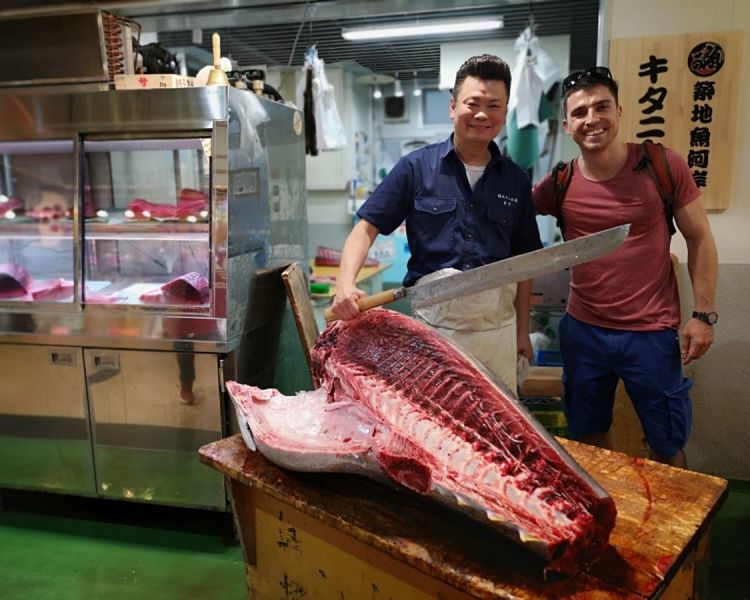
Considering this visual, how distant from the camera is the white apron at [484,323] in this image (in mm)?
2650

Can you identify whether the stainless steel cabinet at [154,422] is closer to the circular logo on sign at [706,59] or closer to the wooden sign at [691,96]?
the wooden sign at [691,96]

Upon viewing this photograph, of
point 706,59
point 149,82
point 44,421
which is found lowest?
point 44,421

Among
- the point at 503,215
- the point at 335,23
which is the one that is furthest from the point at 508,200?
the point at 335,23

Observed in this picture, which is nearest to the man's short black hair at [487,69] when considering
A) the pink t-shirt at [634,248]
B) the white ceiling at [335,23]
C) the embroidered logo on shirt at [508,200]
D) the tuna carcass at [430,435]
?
the embroidered logo on shirt at [508,200]

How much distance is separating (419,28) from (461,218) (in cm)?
458

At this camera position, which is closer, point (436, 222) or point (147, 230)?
point (436, 222)

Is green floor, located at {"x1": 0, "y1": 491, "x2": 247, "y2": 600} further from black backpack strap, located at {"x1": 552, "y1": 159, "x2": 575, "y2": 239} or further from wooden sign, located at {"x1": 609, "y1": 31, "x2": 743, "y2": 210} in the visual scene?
wooden sign, located at {"x1": 609, "y1": 31, "x2": 743, "y2": 210}

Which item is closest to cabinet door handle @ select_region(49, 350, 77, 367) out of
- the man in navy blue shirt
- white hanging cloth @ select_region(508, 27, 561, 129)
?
the man in navy blue shirt

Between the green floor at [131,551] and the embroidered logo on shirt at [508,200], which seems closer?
the embroidered logo on shirt at [508,200]

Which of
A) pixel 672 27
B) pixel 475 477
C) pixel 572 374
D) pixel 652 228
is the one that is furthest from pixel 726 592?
pixel 672 27

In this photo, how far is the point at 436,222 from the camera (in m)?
2.66

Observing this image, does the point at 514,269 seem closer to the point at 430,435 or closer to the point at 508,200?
the point at 430,435

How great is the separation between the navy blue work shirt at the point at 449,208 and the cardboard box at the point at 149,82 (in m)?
1.27

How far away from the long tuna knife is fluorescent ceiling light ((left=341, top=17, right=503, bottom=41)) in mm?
4999
